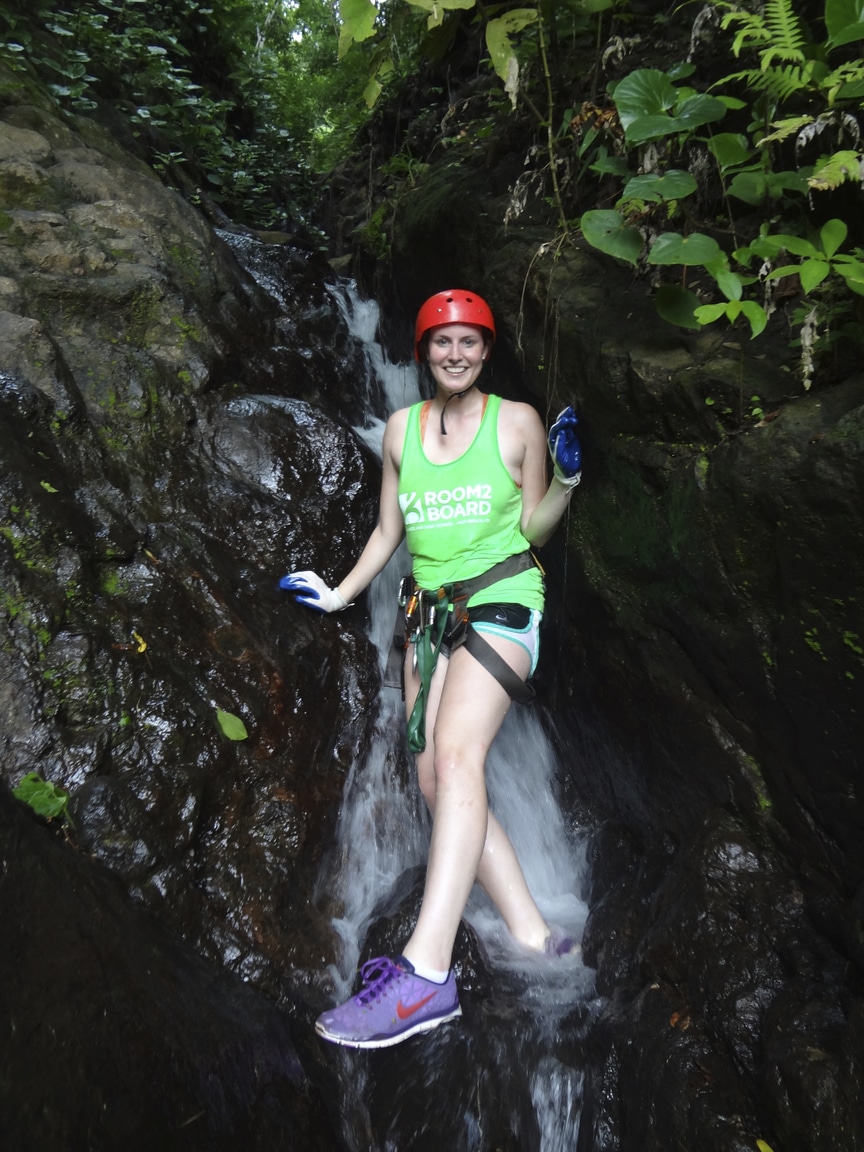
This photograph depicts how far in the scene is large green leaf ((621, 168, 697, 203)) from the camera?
2610 millimetres

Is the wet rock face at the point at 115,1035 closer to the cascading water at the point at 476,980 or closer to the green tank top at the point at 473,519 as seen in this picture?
the cascading water at the point at 476,980

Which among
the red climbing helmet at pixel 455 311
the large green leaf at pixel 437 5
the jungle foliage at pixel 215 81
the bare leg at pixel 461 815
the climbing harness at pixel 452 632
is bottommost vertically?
the bare leg at pixel 461 815

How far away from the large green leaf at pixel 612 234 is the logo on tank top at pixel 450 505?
38.4 inches

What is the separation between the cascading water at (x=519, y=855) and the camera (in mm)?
2756

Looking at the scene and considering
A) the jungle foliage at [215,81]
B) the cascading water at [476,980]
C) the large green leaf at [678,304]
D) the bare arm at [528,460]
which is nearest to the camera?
the cascading water at [476,980]

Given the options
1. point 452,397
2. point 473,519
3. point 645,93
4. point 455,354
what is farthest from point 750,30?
point 473,519

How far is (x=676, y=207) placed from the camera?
291cm

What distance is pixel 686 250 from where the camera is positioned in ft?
8.34

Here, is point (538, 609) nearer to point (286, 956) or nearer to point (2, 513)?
point (286, 956)

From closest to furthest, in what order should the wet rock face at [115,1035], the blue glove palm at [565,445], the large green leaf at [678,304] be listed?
1. the wet rock face at [115,1035]
2. the blue glove palm at [565,445]
3. the large green leaf at [678,304]

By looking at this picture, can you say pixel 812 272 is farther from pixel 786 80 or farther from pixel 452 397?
pixel 452 397

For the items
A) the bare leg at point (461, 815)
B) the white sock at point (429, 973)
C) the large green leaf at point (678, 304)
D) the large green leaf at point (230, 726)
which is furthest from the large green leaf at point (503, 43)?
the white sock at point (429, 973)


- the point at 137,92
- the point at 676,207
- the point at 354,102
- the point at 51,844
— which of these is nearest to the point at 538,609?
the point at 676,207

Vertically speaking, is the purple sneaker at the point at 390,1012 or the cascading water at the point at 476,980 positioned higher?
the purple sneaker at the point at 390,1012
